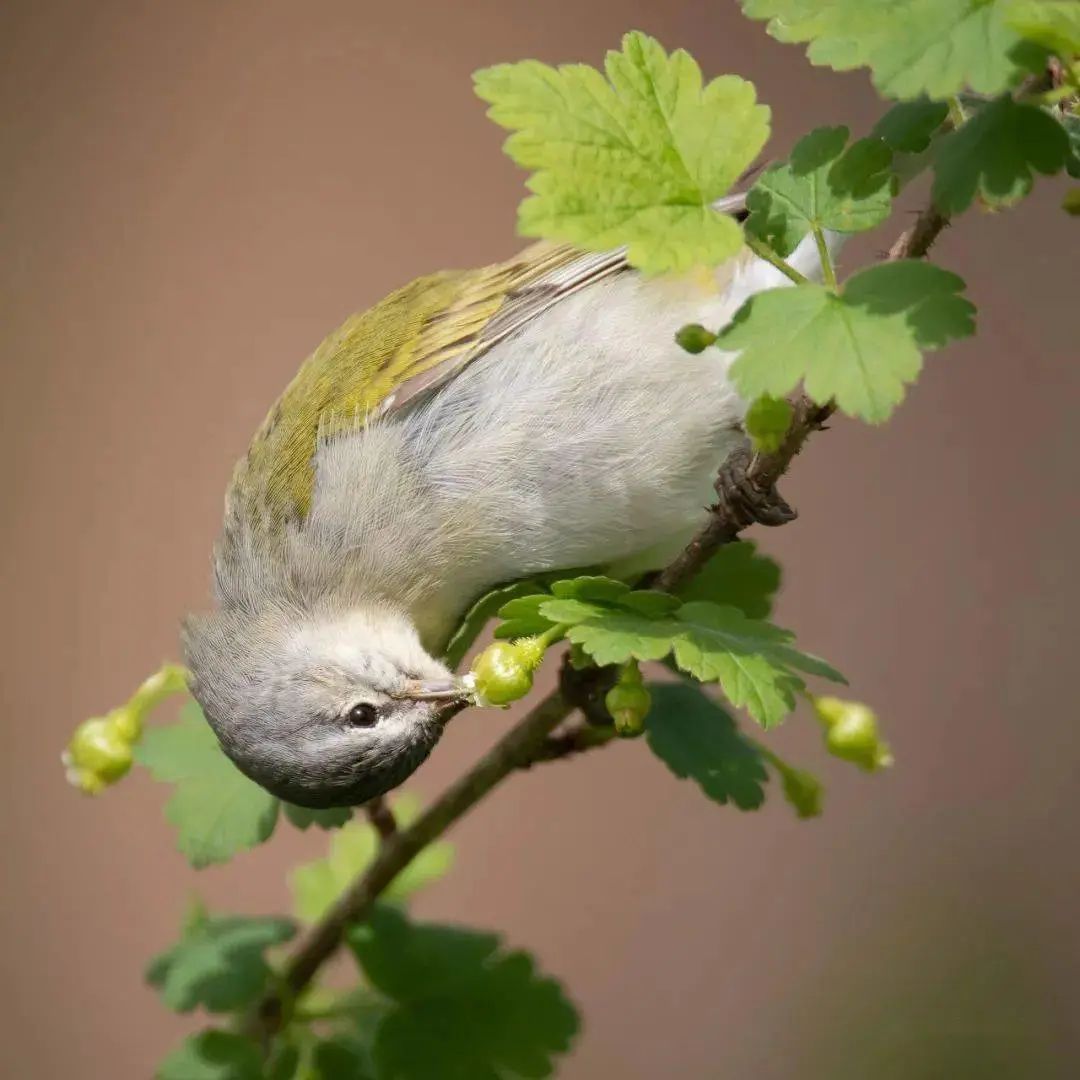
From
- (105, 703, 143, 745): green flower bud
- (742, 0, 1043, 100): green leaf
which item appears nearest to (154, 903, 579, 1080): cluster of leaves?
(105, 703, 143, 745): green flower bud

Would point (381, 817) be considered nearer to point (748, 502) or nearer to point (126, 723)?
point (126, 723)

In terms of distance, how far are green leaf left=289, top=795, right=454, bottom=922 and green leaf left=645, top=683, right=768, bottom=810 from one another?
39 centimetres

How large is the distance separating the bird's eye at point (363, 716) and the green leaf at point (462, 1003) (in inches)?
7.1

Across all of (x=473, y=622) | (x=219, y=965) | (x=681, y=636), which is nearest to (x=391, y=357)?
(x=473, y=622)

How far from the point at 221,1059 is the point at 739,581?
2.05ft

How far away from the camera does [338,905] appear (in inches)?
45.7

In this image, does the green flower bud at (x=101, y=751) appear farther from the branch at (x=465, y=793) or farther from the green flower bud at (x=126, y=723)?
the branch at (x=465, y=793)

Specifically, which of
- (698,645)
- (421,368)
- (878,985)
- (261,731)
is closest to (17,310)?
(421,368)

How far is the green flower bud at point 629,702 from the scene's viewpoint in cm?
83

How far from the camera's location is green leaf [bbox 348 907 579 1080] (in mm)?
1124

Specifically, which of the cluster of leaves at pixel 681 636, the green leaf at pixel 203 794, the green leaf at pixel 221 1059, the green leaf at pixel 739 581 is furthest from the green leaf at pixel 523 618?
the green leaf at pixel 221 1059

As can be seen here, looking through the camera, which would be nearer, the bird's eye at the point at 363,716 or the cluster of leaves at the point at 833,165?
the cluster of leaves at the point at 833,165

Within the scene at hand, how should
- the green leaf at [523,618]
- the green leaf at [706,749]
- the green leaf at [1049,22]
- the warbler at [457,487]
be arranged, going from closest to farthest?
the green leaf at [1049,22] < the green leaf at [523,618] < the green leaf at [706,749] < the warbler at [457,487]

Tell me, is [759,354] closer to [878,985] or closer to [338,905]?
[338,905]
